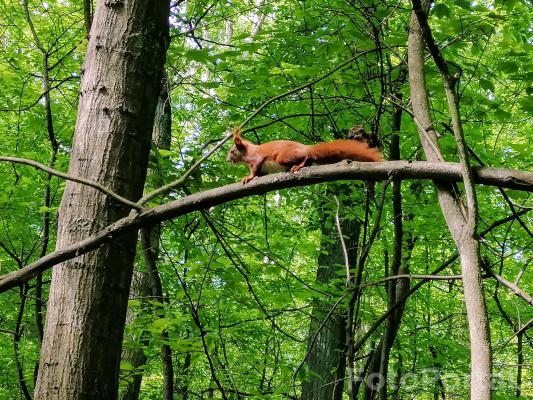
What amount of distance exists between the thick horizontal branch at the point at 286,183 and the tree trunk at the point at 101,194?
0.20m

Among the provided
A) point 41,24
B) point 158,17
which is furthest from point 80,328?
point 41,24

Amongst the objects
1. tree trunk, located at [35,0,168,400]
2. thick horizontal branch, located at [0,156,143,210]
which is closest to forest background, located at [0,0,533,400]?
tree trunk, located at [35,0,168,400]

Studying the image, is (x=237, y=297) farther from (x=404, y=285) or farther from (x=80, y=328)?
(x=80, y=328)

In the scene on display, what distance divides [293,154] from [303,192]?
11.8 ft

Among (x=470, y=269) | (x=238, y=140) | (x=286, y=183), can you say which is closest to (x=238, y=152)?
(x=238, y=140)

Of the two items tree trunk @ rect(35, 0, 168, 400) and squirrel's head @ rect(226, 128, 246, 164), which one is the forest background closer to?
tree trunk @ rect(35, 0, 168, 400)

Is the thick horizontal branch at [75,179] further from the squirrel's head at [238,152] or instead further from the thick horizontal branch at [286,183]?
the squirrel's head at [238,152]

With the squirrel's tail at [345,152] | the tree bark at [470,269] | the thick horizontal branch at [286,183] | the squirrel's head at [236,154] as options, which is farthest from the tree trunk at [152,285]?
the tree bark at [470,269]

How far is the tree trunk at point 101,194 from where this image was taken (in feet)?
6.11

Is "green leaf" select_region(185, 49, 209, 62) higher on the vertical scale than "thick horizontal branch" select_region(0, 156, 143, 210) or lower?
higher

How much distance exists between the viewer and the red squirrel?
7.00ft

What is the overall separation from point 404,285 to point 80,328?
2.34 m

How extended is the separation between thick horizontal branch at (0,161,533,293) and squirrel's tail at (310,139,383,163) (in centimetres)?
50

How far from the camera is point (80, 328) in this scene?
1.87 meters
